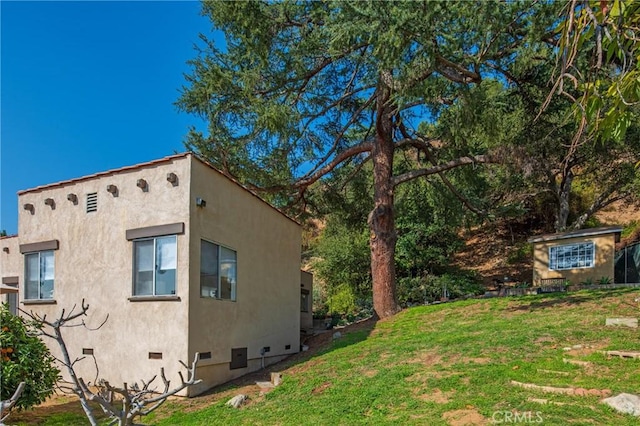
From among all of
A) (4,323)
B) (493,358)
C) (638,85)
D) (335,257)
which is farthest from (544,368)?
(335,257)

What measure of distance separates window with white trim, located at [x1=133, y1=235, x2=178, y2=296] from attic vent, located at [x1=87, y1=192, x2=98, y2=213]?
5.18 feet

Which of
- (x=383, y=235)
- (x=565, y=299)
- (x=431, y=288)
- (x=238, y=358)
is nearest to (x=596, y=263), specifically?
(x=431, y=288)

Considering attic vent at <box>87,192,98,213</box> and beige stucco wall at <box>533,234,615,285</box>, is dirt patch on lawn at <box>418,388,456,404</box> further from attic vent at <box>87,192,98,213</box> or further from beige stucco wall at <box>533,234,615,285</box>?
beige stucco wall at <box>533,234,615,285</box>

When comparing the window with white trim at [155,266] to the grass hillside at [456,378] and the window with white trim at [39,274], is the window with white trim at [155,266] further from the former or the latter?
the window with white trim at [39,274]

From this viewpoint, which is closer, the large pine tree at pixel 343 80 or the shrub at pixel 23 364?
the shrub at pixel 23 364

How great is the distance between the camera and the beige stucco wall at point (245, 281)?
8.93 m

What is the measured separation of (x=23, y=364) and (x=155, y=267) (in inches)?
112

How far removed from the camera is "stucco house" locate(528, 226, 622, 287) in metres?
17.9

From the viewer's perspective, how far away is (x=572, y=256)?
1902cm

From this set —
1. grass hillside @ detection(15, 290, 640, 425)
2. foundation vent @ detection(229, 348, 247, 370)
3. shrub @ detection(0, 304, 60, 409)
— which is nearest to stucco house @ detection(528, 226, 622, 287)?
grass hillside @ detection(15, 290, 640, 425)

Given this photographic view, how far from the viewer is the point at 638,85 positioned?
2686 millimetres

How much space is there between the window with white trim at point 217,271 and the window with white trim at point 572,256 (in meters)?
15.5

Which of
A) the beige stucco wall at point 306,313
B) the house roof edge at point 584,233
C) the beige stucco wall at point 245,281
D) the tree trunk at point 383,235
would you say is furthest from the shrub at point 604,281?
the beige stucco wall at point 245,281

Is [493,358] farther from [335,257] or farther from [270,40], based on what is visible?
[335,257]
